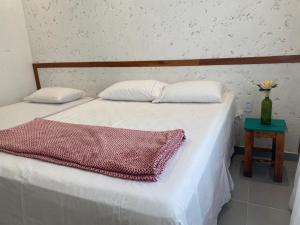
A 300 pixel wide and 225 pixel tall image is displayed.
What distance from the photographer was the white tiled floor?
1639 mm

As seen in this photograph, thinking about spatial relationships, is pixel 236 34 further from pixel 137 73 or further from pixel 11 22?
pixel 11 22

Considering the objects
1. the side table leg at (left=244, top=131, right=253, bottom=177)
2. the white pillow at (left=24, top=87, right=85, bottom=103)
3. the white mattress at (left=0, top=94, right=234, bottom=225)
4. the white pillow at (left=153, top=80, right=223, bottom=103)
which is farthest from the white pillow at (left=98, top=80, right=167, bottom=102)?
the side table leg at (left=244, top=131, right=253, bottom=177)

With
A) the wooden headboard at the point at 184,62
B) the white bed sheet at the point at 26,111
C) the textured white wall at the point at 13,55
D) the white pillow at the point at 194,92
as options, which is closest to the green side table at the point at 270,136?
the white pillow at the point at 194,92

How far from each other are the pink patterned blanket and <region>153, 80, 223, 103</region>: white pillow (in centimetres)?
84

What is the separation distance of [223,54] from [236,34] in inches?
8.5

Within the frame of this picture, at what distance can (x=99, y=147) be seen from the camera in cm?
133

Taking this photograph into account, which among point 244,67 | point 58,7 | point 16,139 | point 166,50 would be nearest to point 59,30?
point 58,7

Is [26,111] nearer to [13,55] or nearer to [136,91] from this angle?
[13,55]

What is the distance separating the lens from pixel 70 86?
11.0 feet

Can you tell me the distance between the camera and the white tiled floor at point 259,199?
5.38 ft

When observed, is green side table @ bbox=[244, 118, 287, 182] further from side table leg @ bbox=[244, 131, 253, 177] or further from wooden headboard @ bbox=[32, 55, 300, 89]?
wooden headboard @ bbox=[32, 55, 300, 89]

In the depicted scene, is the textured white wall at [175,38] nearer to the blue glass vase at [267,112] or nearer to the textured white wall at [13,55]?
the textured white wall at [13,55]

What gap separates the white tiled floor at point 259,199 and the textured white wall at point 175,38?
0.46m

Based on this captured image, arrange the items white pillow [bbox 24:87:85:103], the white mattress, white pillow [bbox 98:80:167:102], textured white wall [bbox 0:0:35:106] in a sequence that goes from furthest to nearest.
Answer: textured white wall [bbox 0:0:35:106]
white pillow [bbox 24:87:85:103]
white pillow [bbox 98:80:167:102]
the white mattress
